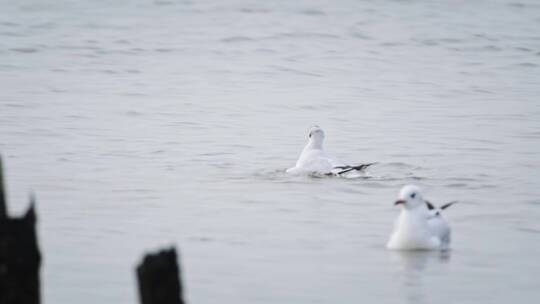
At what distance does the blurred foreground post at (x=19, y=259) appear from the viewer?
6.61 m

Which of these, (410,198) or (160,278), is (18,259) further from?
→ (410,198)

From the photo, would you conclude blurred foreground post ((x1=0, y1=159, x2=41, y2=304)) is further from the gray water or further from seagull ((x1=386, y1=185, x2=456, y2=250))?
seagull ((x1=386, y1=185, x2=456, y2=250))

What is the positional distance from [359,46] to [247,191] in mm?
19003

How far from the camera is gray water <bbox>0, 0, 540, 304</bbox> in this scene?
10406 mm

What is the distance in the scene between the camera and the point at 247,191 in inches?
569

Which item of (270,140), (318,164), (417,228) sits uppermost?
(417,228)

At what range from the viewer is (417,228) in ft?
36.7

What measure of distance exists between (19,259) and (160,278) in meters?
0.80

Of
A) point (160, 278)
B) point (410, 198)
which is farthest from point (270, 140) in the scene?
point (160, 278)

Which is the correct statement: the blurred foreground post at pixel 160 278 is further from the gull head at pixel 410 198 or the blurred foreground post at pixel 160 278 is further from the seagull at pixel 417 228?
the gull head at pixel 410 198

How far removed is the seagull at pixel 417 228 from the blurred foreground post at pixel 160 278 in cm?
489

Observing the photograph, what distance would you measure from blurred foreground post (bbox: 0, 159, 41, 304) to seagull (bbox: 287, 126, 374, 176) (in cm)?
879

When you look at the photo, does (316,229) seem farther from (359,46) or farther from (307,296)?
(359,46)

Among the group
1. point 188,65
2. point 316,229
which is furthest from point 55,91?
point 316,229
